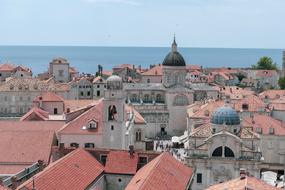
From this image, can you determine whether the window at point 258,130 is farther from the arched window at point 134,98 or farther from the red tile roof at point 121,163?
the arched window at point 134,98

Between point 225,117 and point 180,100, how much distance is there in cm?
3312

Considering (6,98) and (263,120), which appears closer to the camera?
(263,120)

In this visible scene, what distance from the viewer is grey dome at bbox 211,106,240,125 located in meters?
48.5

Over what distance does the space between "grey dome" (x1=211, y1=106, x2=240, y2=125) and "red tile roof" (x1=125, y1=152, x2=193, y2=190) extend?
945 cm

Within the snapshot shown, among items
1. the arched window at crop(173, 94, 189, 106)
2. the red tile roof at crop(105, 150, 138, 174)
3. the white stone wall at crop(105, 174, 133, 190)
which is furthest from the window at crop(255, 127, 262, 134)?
the white stone wall at crop(105, 174, 133, 190)

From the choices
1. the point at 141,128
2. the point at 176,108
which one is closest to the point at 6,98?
the point at 176,108

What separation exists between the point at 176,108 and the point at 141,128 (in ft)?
69.0

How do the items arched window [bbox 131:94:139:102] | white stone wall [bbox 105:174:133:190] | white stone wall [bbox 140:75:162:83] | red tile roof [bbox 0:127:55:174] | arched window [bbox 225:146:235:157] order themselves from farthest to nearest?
white stone wall [bbox 140:75:162:83], arched window [bbox 131:94:139:102], arched window [bbox 225:146:235:157], red tile roof [bbox 0:127:55:174], white stone wall [bbox 105:174:133:190]

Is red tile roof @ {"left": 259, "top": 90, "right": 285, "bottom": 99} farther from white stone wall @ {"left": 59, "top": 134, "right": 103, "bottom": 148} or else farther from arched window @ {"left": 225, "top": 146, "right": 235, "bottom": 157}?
white stone wall @ {"left": 59, "top": 134, "right": 103, "bottom": 148}

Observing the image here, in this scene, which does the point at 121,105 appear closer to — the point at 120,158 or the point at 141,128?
the point at 120,158

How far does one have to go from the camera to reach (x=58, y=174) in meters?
33.1

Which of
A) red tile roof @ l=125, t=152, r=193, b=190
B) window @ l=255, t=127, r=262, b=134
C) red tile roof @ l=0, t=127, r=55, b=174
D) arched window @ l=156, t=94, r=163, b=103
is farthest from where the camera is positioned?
arched window @ l=156, t=94, r=163, b=103

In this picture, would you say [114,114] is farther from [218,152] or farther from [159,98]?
[159,98]

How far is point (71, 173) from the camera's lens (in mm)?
34344
